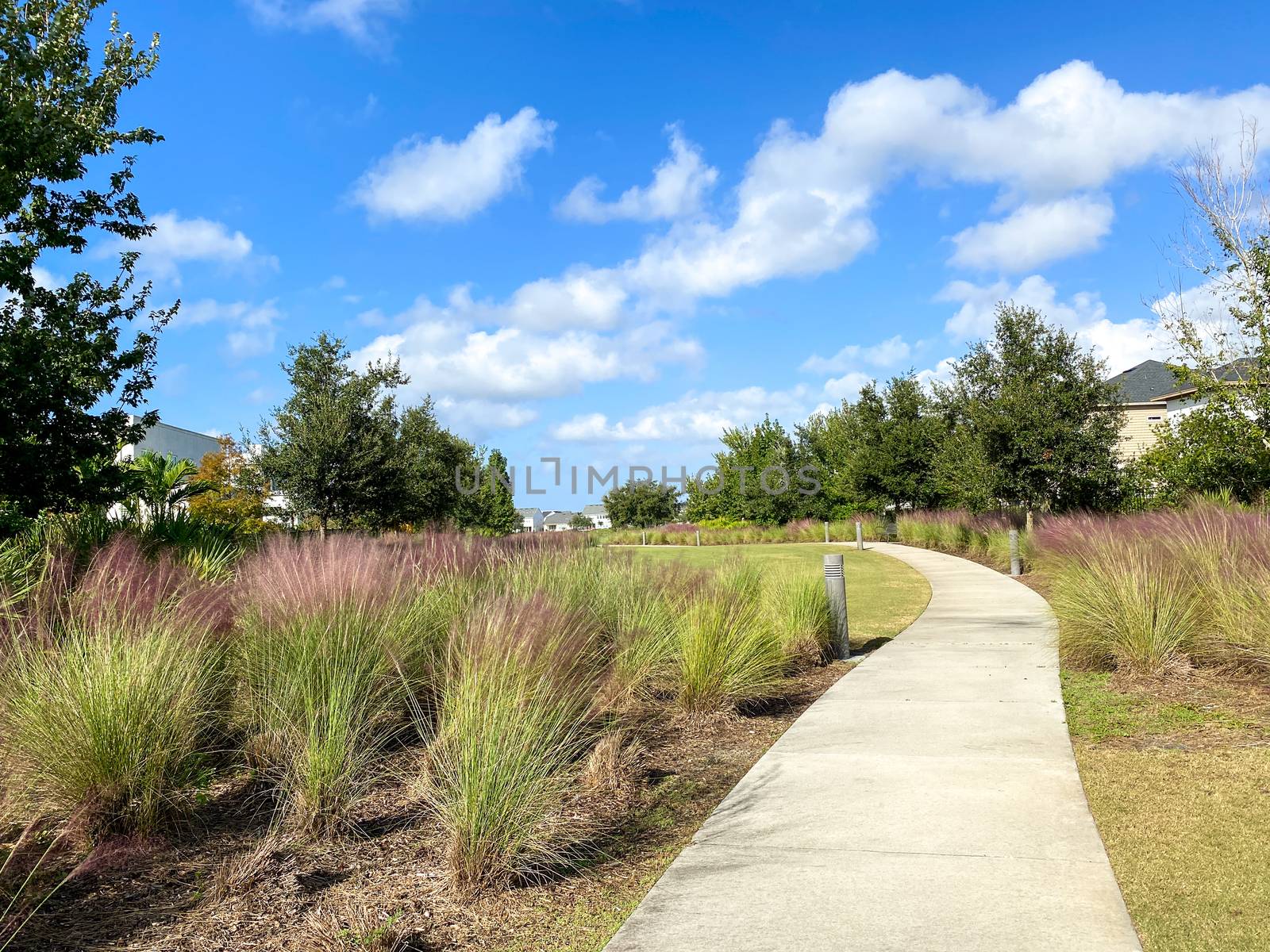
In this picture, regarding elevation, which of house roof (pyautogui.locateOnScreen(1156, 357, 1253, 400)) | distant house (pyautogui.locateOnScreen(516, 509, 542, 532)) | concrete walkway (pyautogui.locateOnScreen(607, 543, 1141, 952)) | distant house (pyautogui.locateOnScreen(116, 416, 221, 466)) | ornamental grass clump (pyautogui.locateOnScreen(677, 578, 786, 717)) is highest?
distant house (pyautogui.locateOnScreen(116, 416, 221, 466))

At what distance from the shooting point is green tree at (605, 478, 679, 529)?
215ft

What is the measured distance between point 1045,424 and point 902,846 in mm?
20067

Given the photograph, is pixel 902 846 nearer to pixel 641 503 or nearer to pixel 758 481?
pixel 758 481

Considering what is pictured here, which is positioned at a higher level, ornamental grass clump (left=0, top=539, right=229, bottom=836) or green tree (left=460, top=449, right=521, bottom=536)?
green tree (left=460, top=449, right=521, bottom=536)

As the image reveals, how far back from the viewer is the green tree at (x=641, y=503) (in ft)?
215

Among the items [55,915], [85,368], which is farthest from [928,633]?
[85,368]

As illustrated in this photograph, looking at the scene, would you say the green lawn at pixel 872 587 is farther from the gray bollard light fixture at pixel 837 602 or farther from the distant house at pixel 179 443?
the distant house at pixel 179 443

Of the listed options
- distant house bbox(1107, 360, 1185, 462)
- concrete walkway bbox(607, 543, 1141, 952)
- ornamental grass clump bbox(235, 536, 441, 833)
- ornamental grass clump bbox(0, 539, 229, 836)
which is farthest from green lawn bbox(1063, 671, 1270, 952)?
distant house bbox(1107, 360, 1185, 462)

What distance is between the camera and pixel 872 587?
18688 millimetres

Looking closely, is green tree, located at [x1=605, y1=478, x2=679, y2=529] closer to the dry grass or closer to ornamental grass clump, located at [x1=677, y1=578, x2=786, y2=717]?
ornamental grass clump, located at [x1=677, y1=578, x2=786, y2=717]

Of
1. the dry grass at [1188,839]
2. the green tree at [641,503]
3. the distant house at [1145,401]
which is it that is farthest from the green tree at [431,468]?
the distant house at [1145,401]

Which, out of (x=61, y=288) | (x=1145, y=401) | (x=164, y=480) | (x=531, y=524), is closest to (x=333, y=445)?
(x=164, y=480)

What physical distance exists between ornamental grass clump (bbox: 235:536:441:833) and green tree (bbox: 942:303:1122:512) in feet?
63.7

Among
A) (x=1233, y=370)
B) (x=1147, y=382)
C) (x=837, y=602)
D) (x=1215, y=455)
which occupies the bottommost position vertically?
(x=837, y=602)
